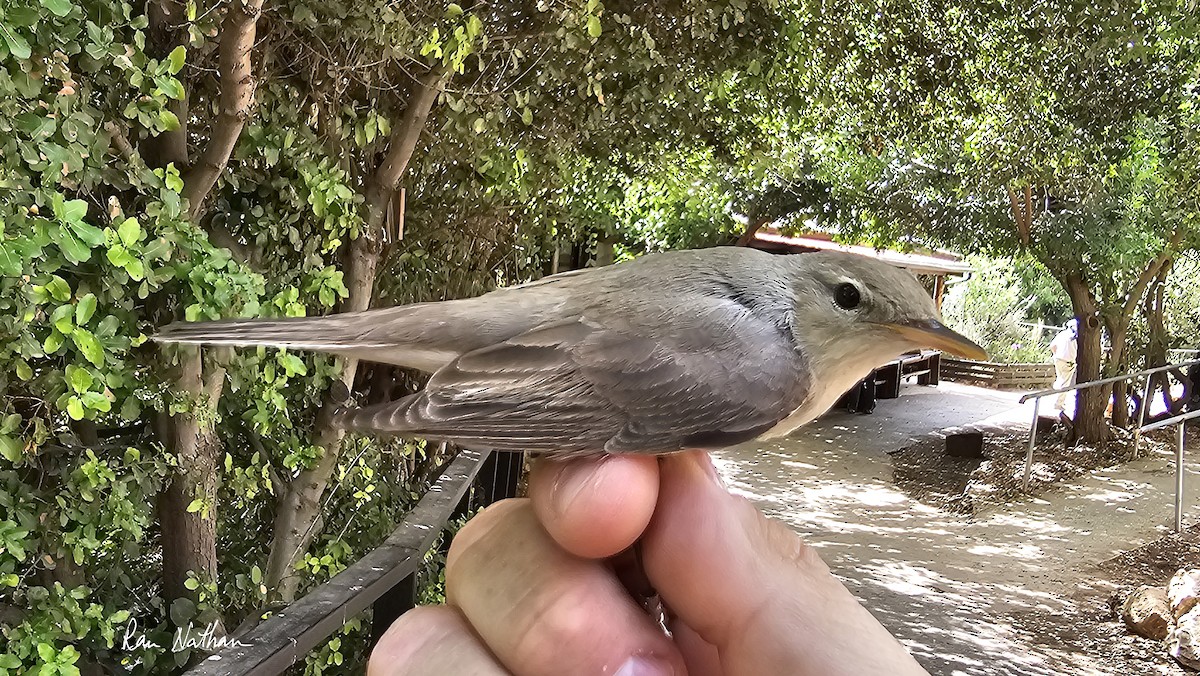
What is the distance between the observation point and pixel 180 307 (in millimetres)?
1890

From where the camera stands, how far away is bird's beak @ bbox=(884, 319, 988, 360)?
124 centimetres

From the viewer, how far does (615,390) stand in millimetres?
1198

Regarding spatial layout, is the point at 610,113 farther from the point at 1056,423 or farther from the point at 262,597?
the point at 1056,423

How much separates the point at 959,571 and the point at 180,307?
4.58 metres

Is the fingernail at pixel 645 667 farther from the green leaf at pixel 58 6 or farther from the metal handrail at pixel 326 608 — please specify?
the green leaf at pixel 58 6

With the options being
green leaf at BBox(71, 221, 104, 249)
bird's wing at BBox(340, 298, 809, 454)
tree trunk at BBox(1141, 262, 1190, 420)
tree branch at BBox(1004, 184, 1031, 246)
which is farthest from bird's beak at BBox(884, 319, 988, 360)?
tree trunk at BBox(1141, 262, 1190, 420)

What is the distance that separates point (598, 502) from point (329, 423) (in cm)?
171

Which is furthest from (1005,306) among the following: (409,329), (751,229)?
(409,329)

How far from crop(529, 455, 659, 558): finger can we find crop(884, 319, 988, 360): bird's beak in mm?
483

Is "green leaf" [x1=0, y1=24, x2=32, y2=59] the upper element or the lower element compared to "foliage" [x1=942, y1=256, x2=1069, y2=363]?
upper

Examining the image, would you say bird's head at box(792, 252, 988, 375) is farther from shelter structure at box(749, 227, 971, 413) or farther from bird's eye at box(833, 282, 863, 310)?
shelter structure at box(749, 227, 971, 413)

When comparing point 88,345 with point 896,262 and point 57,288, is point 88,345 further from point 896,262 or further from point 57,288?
point 896,262

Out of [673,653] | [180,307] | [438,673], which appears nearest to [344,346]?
[438,673]

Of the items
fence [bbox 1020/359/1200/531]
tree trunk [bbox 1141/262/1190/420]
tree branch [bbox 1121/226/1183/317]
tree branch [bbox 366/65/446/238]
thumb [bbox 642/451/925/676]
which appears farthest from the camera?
→ tree trunk [bbox 1141/262/1190/420]
